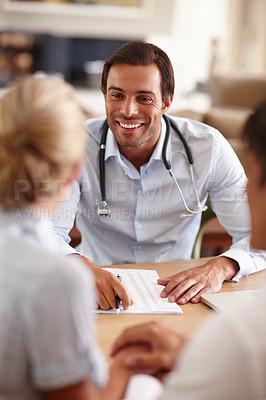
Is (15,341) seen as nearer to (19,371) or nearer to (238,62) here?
(19,371)

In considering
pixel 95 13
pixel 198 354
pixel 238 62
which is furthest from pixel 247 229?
pixel 238 62

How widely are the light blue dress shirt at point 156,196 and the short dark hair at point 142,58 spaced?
0.51 feet

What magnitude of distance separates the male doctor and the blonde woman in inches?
34.1

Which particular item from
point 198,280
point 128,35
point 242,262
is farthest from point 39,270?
point 128,35

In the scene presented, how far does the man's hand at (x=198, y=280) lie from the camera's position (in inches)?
50.4

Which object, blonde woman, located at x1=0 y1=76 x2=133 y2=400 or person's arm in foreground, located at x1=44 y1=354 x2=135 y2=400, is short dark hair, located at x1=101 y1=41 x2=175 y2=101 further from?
person's arm in foreground, located at x1=44 y1=354 x2=135 y2=400

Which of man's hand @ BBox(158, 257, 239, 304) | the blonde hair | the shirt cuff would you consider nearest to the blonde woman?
the blonde hair

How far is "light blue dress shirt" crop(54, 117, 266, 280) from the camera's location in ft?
5.58

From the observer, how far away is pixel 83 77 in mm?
6750

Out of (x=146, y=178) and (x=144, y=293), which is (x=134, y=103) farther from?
(x=144, y=293)

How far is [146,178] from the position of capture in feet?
5.63

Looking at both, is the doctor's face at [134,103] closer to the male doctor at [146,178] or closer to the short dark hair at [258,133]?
the male doctor at [146,178]

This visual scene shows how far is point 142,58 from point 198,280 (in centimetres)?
72

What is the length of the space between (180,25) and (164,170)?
5625 mm
